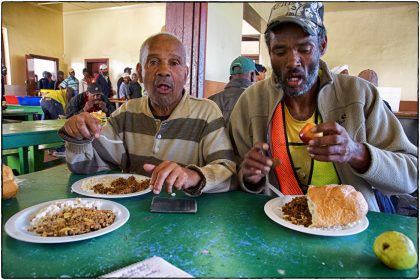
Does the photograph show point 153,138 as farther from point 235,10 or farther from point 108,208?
point 235,10

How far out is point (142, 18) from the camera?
11617mm

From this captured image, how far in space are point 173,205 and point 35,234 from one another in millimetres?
476

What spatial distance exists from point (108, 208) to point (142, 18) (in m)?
11.8

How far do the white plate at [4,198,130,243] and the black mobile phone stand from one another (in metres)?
0.14

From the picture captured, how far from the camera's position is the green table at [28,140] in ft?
8.17

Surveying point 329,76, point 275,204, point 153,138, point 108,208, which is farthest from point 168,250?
point 329,76

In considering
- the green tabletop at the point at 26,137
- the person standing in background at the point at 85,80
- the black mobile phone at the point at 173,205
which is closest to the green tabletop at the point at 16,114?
the person standing in background at the point at 85,80

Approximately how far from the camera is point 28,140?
2619 millimetres

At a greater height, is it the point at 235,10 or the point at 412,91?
the point at 235,10

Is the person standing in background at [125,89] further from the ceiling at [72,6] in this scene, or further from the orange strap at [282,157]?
the orange strap at [282,157]

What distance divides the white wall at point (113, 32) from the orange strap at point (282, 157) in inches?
412

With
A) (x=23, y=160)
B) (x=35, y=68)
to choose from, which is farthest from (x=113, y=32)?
(x=23, y=160)

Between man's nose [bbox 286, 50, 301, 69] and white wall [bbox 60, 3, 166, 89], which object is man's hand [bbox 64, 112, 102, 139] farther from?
white wall [bbox 60, 3, 166, 89]

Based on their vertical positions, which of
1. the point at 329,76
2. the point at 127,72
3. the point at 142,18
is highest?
the point at 142,18
